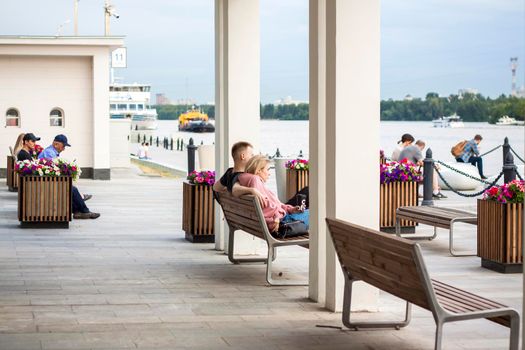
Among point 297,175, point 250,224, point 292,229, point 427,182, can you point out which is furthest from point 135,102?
point 292,229

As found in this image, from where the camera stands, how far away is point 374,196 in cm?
877

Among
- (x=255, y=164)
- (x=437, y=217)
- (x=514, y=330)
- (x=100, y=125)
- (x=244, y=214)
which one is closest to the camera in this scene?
(x=514, y=330)

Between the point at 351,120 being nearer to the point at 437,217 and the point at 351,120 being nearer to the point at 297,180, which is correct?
the point at 437,217

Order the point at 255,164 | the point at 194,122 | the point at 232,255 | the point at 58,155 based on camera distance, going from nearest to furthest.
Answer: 1. the point at 255,164
2. the point at 232,255
3. the point at 58,155
4. the point at 194,122

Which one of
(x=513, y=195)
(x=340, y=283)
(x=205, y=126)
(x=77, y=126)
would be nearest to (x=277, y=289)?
(x=340, y=283)

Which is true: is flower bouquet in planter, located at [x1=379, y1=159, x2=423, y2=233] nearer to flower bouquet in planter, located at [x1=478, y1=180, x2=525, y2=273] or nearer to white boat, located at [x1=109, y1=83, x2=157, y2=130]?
flower bouquet in planter, located at [x1=478, y1=180, x2=525, y2=273]

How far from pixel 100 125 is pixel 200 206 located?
15.2 m

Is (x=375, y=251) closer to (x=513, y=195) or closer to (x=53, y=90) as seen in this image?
(x=513, y=195)

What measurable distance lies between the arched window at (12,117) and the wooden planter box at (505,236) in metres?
19.7

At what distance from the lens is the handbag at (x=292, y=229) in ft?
34.1

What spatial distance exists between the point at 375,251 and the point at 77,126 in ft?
74.3

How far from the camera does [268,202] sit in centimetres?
1080

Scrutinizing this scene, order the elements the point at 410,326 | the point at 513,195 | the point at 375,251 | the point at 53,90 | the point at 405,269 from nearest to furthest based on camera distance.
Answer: the point at 405,269, the point at 375,251, the point at 410,326, the point at 513,195, the point at 53,90

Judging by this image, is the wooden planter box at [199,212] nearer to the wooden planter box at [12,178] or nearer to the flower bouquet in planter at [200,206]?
the flower bouquet in planter at [200,206]
